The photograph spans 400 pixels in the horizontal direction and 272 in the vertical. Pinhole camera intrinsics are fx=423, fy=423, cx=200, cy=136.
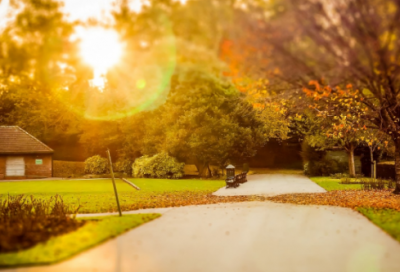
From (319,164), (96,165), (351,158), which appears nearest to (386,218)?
(351,158)

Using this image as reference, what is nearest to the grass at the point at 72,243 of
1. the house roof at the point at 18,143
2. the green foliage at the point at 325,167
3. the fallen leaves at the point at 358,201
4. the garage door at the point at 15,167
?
Result: the fallen leaves at the point at 358,201

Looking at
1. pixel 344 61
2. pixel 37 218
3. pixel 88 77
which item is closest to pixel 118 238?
pixel 37 218

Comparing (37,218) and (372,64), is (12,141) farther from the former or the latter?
(372,64)

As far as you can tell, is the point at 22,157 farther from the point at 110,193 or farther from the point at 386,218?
the point at 386,218

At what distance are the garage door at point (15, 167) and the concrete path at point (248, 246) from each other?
3235cm

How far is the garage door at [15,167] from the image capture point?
132 ft

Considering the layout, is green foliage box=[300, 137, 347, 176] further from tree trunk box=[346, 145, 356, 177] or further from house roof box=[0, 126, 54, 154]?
house roof box=[0, 126, 54, 154]

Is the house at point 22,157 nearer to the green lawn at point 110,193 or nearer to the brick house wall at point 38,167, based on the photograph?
the brick house wall at point 38,167

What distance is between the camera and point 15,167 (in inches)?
1592

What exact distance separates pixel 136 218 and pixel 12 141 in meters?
33.3

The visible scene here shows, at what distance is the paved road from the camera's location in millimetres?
6684

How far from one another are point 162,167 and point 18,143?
1560cm

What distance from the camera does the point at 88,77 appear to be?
37.0 feet

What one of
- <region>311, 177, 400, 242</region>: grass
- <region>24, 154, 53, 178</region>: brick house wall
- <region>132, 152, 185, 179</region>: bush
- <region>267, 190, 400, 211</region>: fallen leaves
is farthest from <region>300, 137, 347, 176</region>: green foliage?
<region>24, 154, 53, 178</region>: brick house wall
